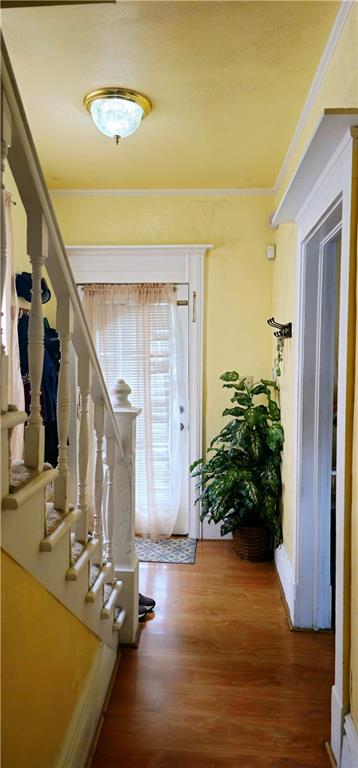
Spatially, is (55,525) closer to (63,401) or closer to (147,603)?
(63,401)

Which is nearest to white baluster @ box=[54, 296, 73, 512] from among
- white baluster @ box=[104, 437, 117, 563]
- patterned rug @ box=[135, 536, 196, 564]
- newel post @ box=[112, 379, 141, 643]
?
white baluster @ box=[104, 437, 117, 563]

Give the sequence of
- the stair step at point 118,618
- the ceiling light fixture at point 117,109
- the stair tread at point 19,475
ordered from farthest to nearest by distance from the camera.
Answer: the ceiling light fixture at point 117,109 < the stair step at point 118,618 < the stair tread at point 19,475

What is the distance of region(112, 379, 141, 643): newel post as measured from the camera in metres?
2.23

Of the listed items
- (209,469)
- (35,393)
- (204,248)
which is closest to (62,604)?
(35,393)

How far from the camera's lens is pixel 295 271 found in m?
2.72

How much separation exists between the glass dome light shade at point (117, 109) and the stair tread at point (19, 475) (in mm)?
1812

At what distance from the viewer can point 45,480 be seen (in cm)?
119

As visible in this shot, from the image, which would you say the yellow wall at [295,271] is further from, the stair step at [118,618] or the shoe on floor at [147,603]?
the stair step at [118,618]

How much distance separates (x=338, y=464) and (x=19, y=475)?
3.40 ft

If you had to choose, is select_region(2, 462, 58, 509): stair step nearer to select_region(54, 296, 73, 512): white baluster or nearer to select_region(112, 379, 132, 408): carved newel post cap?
select_region(54, 296, 73, 512): white baluster

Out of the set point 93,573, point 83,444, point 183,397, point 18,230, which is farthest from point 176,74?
point 183,397

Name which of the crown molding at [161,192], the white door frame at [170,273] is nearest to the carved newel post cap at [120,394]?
the white door frame at [170,273]

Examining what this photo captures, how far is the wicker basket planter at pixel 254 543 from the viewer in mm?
3354

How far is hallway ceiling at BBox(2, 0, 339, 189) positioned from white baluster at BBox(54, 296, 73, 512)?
3.61 feet
